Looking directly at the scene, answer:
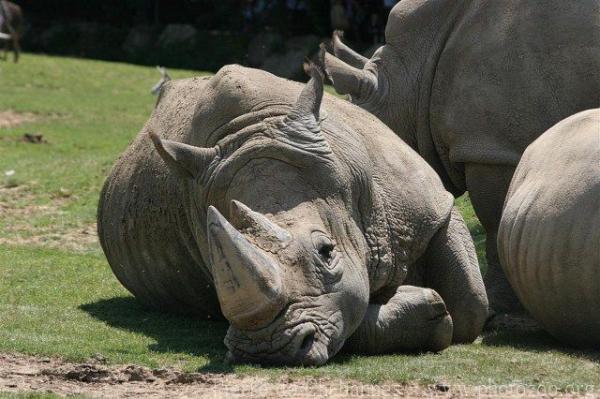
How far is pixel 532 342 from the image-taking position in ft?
27.5

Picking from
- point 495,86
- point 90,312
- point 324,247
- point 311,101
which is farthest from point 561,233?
point 90,312

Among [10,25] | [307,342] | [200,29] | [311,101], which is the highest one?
[311,101]

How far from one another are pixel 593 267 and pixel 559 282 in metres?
0.30

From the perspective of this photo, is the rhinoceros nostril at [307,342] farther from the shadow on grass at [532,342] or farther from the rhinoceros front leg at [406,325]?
the shadow on grass at [532,342]

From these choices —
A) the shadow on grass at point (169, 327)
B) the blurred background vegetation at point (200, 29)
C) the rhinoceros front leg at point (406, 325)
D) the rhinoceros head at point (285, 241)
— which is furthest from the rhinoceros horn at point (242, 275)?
the blurred background vegetation at point (200, 29)

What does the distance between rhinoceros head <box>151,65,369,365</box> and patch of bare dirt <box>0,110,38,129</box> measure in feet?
44.8

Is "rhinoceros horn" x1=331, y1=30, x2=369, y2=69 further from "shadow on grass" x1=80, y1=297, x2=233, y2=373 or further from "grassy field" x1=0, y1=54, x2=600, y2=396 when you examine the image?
"shadow on grass" x1=80, y1=297, x2=233, y2=373

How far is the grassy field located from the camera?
23.7ft

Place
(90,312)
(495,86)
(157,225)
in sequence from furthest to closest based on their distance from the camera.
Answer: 1. (495,86)
2. (90,312)
3. (157,225)

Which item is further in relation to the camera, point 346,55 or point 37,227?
point 37,227

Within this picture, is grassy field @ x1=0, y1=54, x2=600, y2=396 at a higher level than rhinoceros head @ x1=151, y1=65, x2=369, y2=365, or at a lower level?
lower

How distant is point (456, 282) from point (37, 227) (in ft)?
19.3

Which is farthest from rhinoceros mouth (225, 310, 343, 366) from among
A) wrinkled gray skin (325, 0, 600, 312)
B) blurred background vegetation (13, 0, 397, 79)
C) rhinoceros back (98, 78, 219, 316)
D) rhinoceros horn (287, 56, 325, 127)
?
blurred background vegetation (13, 0, 397, 79)

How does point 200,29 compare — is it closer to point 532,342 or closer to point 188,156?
point 532,342
